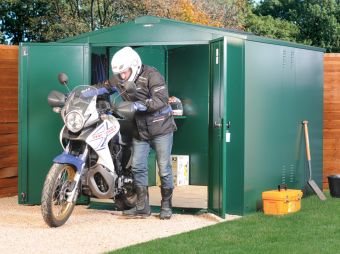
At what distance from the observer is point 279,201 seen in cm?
934

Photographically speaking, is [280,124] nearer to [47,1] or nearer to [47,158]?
[47,158]

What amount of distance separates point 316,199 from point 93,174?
11.5 ft

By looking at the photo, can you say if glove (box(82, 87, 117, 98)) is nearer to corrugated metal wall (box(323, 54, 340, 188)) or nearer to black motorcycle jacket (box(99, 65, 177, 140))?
black motorcycle jacket (box(99, 65, 177, 140))

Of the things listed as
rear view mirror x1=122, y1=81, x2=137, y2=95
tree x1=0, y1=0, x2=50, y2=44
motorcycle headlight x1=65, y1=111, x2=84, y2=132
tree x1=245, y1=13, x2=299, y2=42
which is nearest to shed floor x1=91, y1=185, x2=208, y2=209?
rear view mirror x1=122, y1=81, x2=137, y2=95

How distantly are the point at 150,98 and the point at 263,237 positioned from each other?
2001mm

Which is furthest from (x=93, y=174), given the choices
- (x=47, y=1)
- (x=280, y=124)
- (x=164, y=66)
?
(x=47, y=1)

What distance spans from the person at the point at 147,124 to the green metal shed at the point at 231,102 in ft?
1.91

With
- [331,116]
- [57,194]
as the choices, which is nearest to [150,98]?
[57,194]

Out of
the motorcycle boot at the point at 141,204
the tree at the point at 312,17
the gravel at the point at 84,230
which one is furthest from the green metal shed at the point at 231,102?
the tree at the point at 312,17

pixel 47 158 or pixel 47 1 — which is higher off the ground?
pixel 47 1

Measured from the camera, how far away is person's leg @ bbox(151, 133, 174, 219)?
9.04 meters

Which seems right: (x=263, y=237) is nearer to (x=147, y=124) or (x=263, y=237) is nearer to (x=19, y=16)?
(x=147, y=124)

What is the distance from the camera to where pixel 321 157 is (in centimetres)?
1165

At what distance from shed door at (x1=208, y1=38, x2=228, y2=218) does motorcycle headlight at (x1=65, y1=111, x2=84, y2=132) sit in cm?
163
